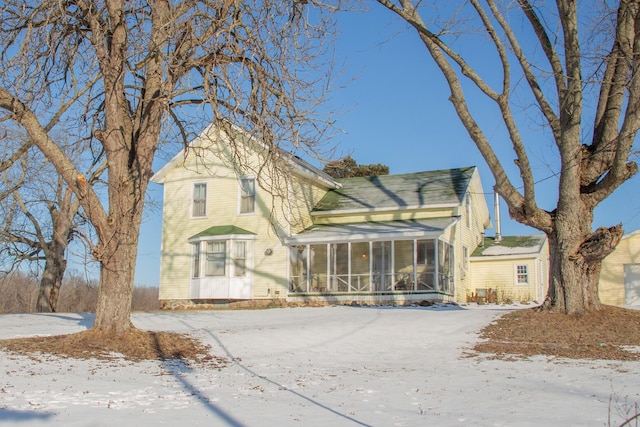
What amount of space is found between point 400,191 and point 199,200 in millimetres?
8292

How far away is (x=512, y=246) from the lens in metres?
28.7

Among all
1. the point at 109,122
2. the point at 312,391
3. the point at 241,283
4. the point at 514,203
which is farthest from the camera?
the point at 241,283

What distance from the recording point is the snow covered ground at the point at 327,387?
6863mm

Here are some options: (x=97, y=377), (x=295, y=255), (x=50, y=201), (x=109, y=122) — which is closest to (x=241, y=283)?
(x=295, y=255)

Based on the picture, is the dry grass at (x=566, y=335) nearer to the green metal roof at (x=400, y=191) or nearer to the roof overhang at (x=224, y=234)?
the green metal roof at (x=400, y=191)

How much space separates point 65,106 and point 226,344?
645cm

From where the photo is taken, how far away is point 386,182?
28766 mm

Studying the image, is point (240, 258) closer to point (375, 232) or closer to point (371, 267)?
point (371, 267)

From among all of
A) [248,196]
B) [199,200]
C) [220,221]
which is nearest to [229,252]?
[220,221]

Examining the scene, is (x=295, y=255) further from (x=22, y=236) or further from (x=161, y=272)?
(x=22, y=236)

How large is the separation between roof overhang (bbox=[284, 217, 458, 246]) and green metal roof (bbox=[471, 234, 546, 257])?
432 cm

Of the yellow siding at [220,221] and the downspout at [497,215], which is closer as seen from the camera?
the yellow siding at [220,221]

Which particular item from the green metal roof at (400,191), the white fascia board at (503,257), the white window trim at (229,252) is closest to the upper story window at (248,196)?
the white window trim at (229,252)

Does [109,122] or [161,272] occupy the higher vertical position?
[109,122]
